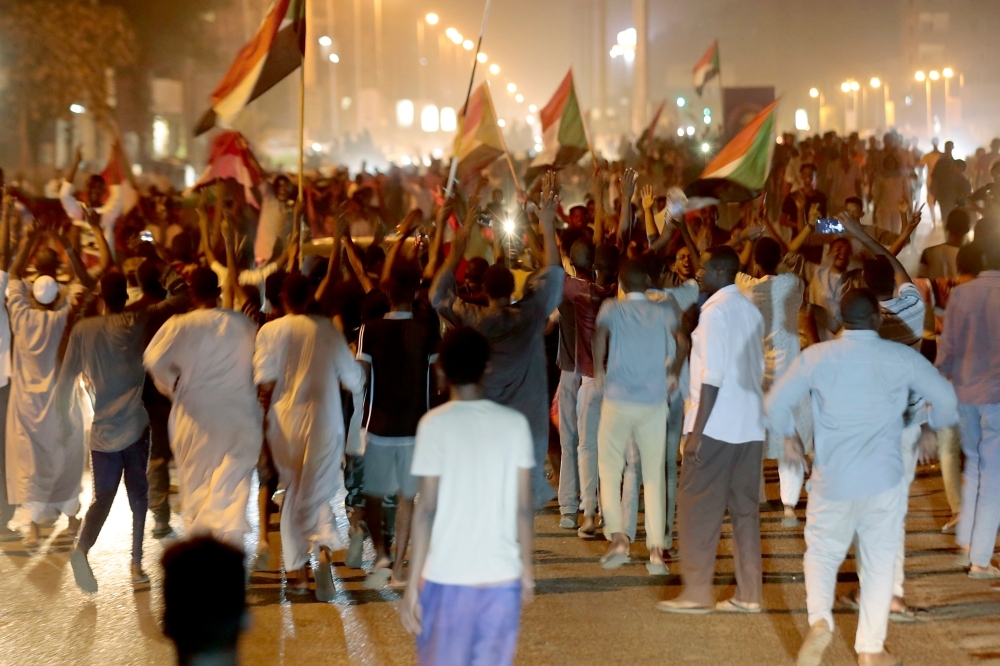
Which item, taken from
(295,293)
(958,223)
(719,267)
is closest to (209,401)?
(295,293)

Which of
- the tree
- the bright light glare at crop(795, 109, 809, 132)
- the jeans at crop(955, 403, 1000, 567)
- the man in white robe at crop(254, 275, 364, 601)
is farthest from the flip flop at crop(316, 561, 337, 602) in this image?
the bright light glare at crop(795, 109, 809, 132)

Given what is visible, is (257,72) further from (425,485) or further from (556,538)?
(425,485)

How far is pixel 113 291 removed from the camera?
22.6 ft

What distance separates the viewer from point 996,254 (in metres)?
6.70

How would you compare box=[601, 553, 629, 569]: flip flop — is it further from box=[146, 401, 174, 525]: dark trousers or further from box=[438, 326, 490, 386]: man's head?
box=[146, 401, 174, 525]: dark trousers

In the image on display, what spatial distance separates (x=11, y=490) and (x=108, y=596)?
Result: 1.77 metres

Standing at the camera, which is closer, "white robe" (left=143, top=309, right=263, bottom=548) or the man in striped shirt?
the man in striped shirt

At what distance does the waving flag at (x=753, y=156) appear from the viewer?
9.42 m

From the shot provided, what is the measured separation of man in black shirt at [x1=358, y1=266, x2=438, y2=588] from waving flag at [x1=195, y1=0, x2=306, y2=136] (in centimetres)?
349

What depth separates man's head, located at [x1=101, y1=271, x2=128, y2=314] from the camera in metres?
6.90

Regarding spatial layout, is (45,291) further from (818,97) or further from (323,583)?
(818,97)

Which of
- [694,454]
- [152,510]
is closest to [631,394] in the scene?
[694,454]

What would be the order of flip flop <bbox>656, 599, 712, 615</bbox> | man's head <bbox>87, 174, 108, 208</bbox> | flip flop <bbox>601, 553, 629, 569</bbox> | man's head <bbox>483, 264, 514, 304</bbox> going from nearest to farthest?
1. flip flop <bbox>656, 599, 712, 615</bbox>
2. man's head <bbox>483, 264, 514, 304</bbox>
3. flip flop <bbox>601, 553, 629, 569</bbox>
4. man's head <bbox>87, 174, 108, 208</bbox>

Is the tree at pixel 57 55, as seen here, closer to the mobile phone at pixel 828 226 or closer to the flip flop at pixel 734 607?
the mobile phone at pixel 828 226
